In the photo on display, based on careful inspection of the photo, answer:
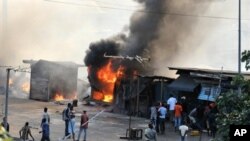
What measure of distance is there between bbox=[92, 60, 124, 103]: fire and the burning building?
2.17 meters

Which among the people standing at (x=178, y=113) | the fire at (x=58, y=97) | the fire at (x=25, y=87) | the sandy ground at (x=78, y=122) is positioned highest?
the fire at (x=25, y=87)

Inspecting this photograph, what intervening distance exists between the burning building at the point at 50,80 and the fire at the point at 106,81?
2.17 metres

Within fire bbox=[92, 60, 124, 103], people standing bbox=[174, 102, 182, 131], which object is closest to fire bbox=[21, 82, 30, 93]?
fire bbox=[92, 60, 124, 103]

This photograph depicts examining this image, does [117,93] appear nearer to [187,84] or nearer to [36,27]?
Result: [187,84]

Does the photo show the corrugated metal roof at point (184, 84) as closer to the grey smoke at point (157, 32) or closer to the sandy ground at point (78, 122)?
the sandy ground at point (78, 122)

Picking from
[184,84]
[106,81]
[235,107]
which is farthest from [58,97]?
[235,107]

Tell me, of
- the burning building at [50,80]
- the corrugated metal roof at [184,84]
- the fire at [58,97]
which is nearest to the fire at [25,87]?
the burning building at [50,80]

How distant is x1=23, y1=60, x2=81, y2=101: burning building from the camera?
101 feet

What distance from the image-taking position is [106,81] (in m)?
30.5

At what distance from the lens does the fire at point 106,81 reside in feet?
97.2

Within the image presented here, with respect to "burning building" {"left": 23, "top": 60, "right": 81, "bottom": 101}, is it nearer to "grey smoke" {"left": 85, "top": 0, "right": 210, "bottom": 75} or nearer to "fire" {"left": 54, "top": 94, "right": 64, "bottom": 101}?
"fire" {"left": 54, "top": 94, "right": 64, "bottom": 101}

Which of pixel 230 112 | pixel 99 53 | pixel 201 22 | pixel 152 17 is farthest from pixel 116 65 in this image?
pixel 230 112

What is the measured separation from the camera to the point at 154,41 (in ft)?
→ 116

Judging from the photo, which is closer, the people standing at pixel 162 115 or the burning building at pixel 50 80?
the people standing at pixel 162 115
